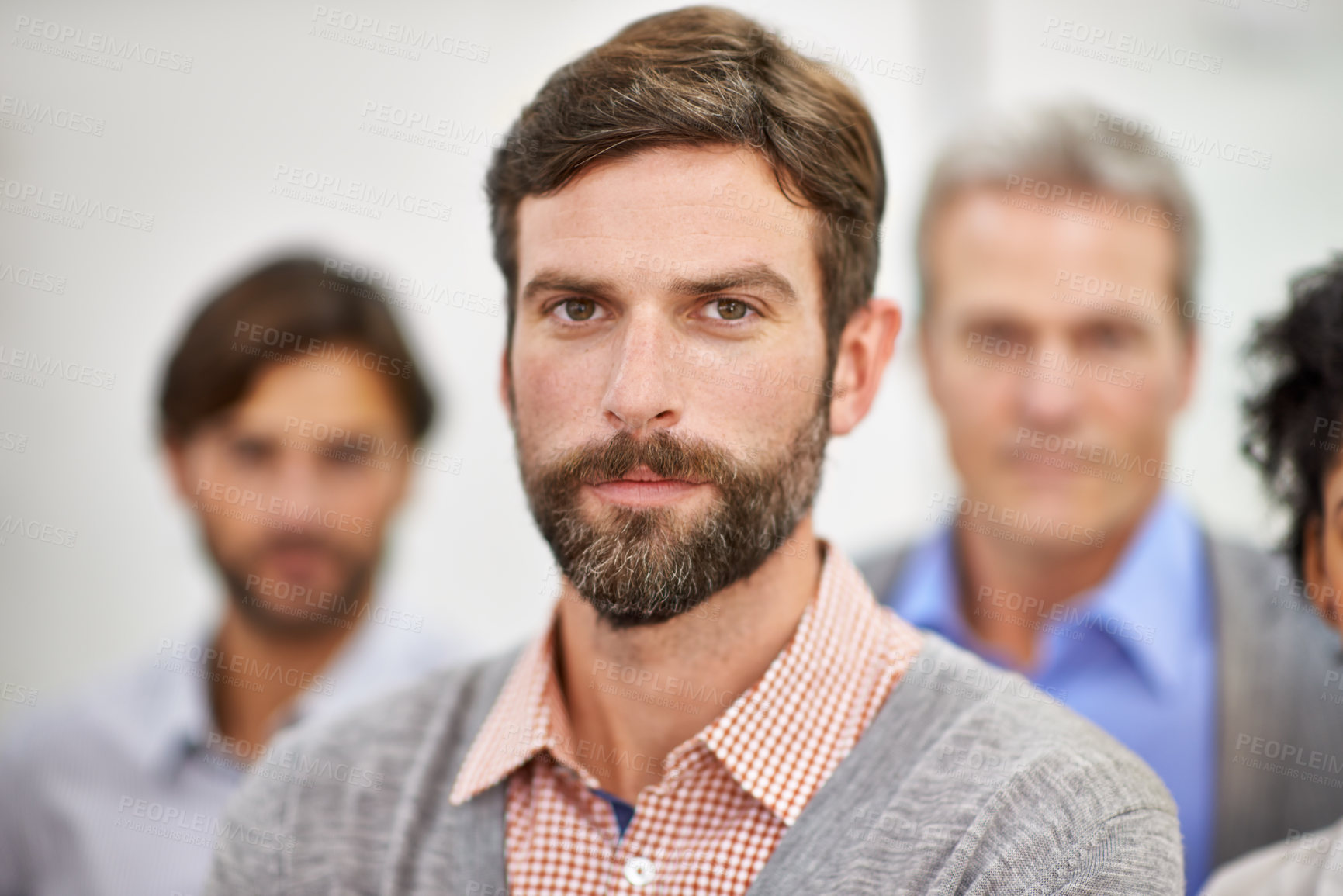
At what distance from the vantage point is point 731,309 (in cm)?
154

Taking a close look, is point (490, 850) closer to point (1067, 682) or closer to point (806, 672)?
point (806, 672)

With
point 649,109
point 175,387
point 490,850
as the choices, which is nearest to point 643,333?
point 649,109

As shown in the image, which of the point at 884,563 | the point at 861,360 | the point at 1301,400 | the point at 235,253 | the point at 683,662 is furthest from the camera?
the point at 235,253

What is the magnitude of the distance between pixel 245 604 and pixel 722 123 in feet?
6.67

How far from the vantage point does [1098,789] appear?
1.41 meters

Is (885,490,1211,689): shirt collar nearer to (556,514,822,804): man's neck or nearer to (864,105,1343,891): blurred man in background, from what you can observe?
(864,105,1343,891): blurred man in background

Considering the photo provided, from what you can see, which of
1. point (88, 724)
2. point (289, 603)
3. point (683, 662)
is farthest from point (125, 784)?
point (683, 662)

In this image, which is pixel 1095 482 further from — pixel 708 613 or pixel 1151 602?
pixel 708 613

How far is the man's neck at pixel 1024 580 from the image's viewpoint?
8.38ft

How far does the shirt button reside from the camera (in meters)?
1.49

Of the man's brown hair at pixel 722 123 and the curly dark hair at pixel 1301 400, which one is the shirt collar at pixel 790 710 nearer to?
the man's brown hair at pixel 722 123

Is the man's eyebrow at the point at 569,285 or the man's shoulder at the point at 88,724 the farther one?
the man's shoulder at the point at 88,724

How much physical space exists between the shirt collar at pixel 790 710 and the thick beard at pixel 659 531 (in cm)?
16

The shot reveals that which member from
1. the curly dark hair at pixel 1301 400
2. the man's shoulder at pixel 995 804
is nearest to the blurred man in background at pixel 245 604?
the man's shoulder at pixel 995 804
